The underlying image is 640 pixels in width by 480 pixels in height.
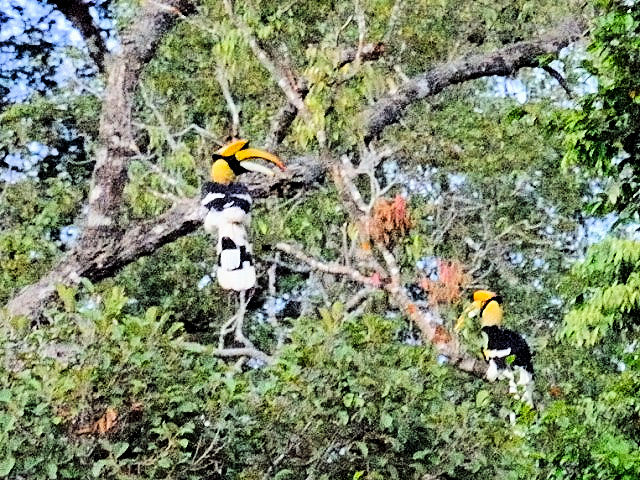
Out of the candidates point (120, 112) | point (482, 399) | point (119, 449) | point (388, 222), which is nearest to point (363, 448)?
point (482, 399)

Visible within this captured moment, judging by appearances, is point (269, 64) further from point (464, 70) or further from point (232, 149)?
point (464, 70)

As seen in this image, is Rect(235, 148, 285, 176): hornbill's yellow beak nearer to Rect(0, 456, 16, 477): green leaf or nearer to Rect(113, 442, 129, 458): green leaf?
Rect(113, 442, 129, 458): green leaf

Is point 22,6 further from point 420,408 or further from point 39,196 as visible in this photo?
point 420,408

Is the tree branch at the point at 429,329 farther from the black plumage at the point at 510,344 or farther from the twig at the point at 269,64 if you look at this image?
the twig at the point at 269,64

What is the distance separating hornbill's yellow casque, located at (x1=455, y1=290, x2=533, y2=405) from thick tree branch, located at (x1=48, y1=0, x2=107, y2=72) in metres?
1.80

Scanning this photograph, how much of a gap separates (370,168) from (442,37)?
3.12 ft

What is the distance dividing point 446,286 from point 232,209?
89 cm

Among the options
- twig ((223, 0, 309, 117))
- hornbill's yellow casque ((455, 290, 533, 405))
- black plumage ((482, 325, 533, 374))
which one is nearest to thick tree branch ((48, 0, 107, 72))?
twig ((223, 0, 309, 117))

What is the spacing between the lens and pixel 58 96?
14.4 feet

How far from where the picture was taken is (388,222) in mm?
3307

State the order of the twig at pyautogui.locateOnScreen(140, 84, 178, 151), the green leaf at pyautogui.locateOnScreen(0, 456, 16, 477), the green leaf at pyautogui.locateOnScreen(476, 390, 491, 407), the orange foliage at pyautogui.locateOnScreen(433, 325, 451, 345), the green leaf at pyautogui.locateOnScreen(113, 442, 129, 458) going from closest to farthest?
1. the green leaf at pyautogui.locateOnScreen(0, 456, 16, 477)
2. the green leaf at pyautogui.locateOnScreen(113, 442, 129, 458)
3. the green leaf at pyautogui.locateOnScreen(476, 390, 491, 407)
4. the orange foliage at pyautogui.locateOnScreen(433, 325, 451, 345)
5. the twig at pyautogui.locateOnScreen(140, 84, 178, 151)

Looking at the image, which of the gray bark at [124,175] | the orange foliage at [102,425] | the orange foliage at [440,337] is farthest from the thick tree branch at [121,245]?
the orange foliage at [102,425]

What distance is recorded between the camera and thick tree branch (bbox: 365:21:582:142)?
368 centimetres

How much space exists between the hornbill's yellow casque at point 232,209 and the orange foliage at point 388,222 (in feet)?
1.26
